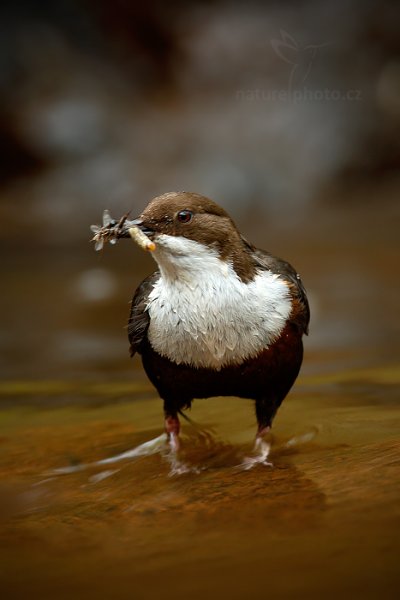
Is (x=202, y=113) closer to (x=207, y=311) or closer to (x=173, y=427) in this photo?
(x=173, y=427)

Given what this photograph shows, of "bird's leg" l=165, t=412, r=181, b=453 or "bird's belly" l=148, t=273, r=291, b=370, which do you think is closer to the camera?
"bird's belly" l=148, t=273, r=291, b=370

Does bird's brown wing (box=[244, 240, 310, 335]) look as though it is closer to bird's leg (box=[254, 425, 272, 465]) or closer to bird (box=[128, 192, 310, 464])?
bird (box=[128, 192, 310, 464])

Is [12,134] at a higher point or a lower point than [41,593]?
higher

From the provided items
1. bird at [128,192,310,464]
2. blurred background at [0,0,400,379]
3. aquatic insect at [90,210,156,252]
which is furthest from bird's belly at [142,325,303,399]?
blurred background at [0,0,400,379]

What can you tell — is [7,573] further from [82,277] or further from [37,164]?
[37,164]

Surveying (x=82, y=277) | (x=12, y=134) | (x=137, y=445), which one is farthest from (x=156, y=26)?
(x=137, y=445)

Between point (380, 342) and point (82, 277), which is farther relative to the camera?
point (82, 277)

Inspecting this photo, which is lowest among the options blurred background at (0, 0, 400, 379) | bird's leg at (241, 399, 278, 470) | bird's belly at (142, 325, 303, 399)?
bird's leg at (241, 399, 278, 470)

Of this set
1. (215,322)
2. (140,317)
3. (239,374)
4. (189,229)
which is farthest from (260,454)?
(189,229)
